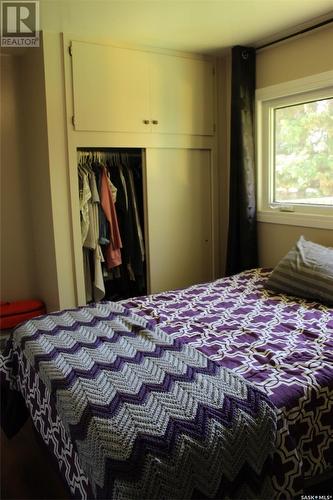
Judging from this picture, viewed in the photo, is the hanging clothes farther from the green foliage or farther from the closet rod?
the green foliage

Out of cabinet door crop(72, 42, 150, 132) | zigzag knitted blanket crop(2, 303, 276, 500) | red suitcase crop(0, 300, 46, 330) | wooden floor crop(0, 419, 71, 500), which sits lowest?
wooden floor crop(0, 419, 71, 500)

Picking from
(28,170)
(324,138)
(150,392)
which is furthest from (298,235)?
(28,170)

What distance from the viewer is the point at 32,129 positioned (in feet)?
10.8

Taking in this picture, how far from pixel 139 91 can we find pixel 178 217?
1055 mm

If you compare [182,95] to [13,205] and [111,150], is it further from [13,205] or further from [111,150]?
[13,205]

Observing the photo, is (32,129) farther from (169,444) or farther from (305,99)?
(169,444)

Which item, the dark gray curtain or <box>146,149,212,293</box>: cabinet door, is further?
<box>146,149,212,293</box>: cabinet door

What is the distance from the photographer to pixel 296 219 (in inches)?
122

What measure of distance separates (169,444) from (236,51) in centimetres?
299

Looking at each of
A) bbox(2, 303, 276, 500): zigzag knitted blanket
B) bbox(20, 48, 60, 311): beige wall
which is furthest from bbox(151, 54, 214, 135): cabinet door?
bbox(2, 303, 276, 500): zigzag knitted blanket

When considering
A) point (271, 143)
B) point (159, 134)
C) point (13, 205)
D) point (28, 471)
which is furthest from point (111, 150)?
point (28, 471)

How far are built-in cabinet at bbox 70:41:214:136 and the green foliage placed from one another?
667 millimetres

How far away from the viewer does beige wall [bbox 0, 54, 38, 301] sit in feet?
11.3

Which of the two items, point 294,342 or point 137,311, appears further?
point 137,311
